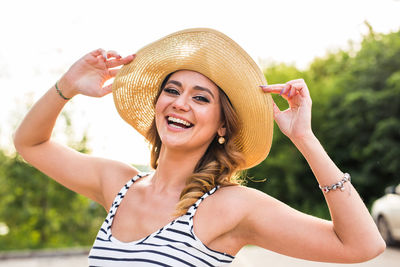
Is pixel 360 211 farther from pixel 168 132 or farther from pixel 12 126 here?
pixel 12 126

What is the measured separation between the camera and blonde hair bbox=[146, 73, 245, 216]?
2.05 metres

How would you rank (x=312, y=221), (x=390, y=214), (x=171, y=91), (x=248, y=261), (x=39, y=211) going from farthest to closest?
(x=39, y=211) < (x=390, y=214) < (x=248, y=261) < (x=171, y=91) < (x=312, y=221)

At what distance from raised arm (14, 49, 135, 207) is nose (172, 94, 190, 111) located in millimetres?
433

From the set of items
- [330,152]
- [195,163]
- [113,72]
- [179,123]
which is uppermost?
[113,72]

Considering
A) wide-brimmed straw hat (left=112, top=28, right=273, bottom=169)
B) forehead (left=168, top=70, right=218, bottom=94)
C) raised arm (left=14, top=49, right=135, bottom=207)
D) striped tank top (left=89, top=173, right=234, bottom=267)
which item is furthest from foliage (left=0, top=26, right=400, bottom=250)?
striped tank top (left=89, top=173, right=234, bottom=267)

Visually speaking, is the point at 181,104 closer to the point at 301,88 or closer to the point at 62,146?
the point at 301,88

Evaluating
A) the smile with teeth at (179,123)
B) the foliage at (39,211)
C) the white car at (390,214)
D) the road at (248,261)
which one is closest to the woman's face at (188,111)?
the smile with teeth at (179,123)

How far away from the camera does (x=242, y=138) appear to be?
2.24 meters

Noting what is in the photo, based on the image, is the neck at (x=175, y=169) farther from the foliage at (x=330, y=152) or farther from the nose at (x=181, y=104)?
the foliage at (x=330, y=152)

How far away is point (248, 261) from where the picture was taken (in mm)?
8086

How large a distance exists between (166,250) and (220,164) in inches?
20.9

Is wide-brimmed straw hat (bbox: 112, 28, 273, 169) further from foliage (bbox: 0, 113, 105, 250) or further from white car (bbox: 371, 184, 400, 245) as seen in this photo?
foliage (bbox: 0, 113, 105, 250)

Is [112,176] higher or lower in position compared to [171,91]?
lower

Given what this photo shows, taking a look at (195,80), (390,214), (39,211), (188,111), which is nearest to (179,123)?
(188,111)
